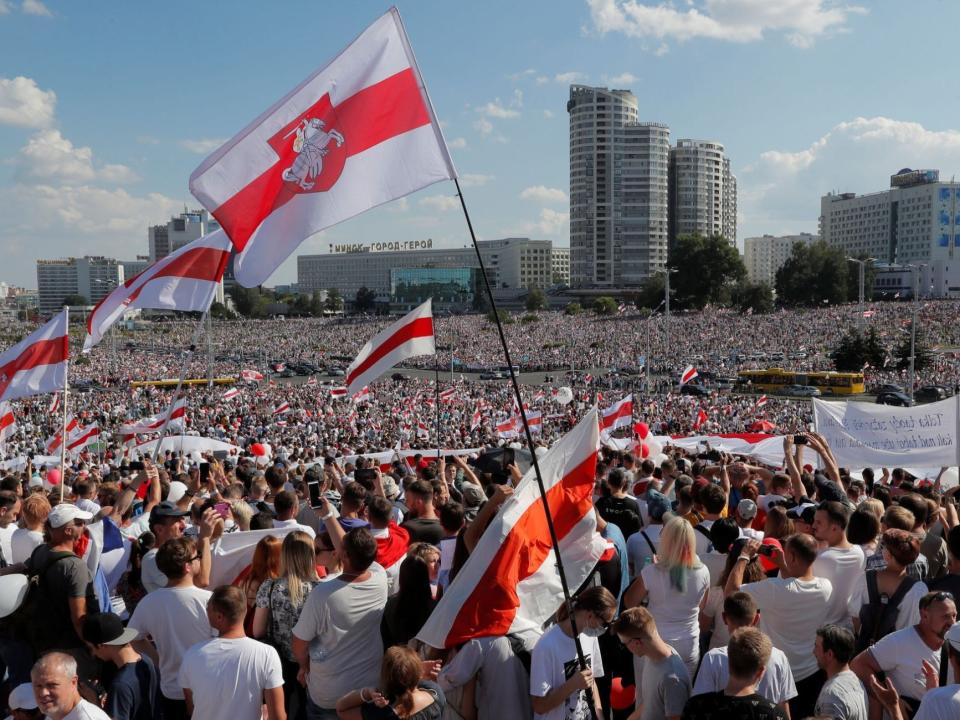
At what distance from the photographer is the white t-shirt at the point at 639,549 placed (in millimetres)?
5383

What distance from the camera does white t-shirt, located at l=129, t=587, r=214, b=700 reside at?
156 inches

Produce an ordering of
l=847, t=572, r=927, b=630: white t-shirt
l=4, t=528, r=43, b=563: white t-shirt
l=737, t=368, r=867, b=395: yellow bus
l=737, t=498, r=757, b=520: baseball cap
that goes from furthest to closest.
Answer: l=737, t=368, r=867, b=395: yellow bus, l=737, t=498, r=757, b=520: baseball cap, l=4, t=528, r=43, b=563: white t-shirt, l=847, t=572, r=927, b=630: white t-shirt

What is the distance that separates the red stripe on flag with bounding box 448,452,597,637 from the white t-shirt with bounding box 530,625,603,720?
0.17 m

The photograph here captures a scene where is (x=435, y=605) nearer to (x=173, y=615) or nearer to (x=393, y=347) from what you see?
(x=173, y=615)

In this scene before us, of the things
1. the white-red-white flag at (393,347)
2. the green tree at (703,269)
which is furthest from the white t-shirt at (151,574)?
the green tree at (703,269)

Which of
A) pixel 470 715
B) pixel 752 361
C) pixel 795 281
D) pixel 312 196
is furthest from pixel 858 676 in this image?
pixel 795 281

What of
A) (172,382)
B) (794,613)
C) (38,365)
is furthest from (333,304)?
(794,613)

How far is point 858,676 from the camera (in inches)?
146

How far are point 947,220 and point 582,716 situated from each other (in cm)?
15204

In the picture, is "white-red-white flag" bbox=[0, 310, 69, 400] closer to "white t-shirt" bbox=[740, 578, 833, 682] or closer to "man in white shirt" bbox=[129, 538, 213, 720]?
"man in white shirt" bbox=[129, 538, 213, 720]

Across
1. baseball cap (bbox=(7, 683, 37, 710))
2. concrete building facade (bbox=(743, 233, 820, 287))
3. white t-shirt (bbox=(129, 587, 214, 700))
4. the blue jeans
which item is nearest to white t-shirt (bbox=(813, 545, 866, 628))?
the blue jeans

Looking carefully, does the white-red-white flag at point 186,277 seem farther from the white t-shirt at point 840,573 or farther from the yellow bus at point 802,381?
the yellow bus at point 802,381

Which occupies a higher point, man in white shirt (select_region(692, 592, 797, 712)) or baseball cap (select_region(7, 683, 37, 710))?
baseball cap (select_region(7, 683, 37, 710))

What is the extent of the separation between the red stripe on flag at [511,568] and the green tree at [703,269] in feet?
301
